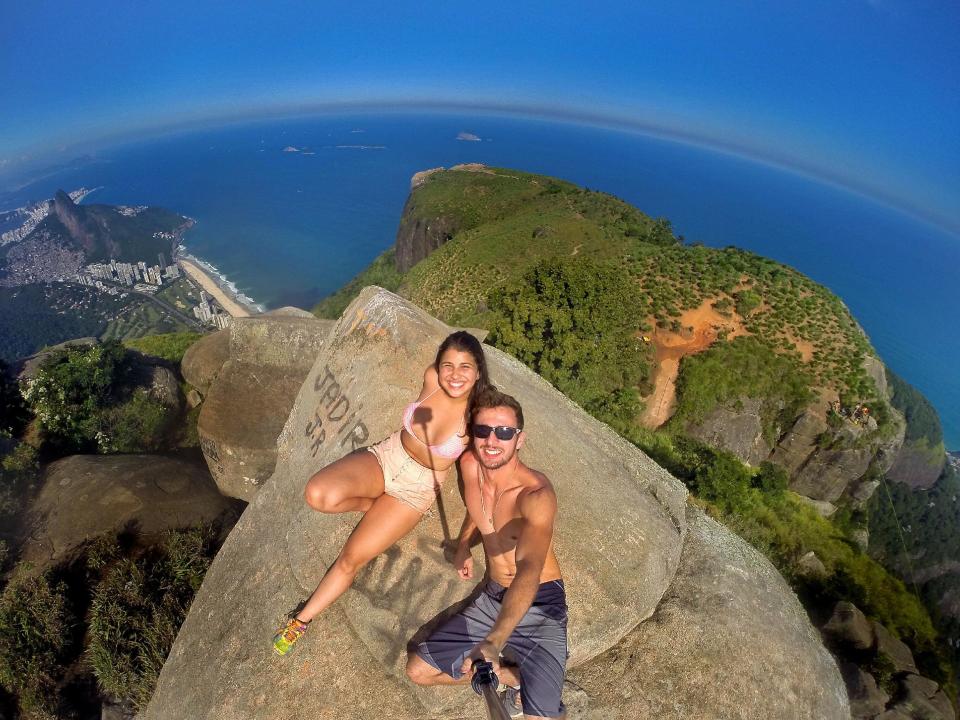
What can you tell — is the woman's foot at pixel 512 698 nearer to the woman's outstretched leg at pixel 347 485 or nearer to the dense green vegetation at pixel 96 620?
the woman's outstretched leg at pixel 347 485

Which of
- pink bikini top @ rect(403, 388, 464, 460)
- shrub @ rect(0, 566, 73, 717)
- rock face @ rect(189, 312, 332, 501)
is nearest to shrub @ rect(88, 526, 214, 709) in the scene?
shrub @ rect(0, 566, 73, 717)

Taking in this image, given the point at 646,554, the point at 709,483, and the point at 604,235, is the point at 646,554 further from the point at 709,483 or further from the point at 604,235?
the point at 604,235

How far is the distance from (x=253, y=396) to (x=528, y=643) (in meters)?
8.36

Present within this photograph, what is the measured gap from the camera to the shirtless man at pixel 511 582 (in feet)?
12.1

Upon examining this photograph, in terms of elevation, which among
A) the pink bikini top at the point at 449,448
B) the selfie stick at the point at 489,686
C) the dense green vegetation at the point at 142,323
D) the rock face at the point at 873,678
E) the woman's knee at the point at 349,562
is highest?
the pink bikini top at the point at 449,448

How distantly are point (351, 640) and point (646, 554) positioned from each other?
3649 millimetres

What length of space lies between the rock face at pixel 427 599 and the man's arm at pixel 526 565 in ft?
4.66

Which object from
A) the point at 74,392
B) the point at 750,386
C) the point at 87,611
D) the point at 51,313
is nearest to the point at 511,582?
the point at 87,611

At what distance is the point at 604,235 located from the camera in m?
43.1

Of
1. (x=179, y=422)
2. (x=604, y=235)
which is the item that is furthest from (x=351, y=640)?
(x=604, y=235)

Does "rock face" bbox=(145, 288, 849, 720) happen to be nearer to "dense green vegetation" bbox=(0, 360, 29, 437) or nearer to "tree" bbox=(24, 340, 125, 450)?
"tree" bbox=(24, 340, 125, 450)

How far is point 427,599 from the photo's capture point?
4.68 metres

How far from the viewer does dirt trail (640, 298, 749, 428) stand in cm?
2416

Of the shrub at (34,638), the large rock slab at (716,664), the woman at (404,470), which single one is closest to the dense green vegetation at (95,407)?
the shrub at (34,638)
